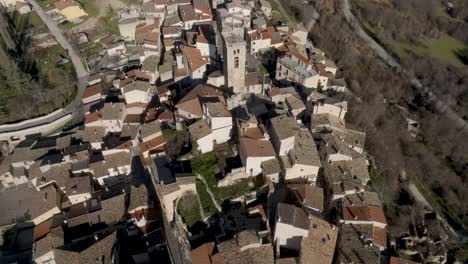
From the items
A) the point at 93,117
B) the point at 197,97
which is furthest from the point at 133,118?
the point at 197,97

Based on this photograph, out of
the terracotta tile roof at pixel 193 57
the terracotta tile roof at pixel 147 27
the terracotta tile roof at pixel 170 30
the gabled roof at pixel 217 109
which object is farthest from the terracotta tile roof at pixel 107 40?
the gabled roof at pixel 217 109

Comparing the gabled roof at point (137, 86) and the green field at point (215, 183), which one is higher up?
the gabled roof at point (137, 86)

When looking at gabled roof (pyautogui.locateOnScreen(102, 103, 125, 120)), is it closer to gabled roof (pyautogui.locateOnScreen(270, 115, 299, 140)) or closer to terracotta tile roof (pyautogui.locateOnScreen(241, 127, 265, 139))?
terracotta tile roof (pyautogui.locateOnScreen(241, 127, 265, 139))

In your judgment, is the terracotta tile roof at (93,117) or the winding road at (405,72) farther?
the winding road at (405,72)

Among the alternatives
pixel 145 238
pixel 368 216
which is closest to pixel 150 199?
pixel 145 238

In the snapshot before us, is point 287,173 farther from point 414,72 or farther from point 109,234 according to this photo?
point 414,72

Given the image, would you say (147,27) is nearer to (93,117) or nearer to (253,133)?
(93,117)

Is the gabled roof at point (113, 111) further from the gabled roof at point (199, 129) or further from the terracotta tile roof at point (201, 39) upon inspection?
the terracotta tile roof at point (201, 39)
